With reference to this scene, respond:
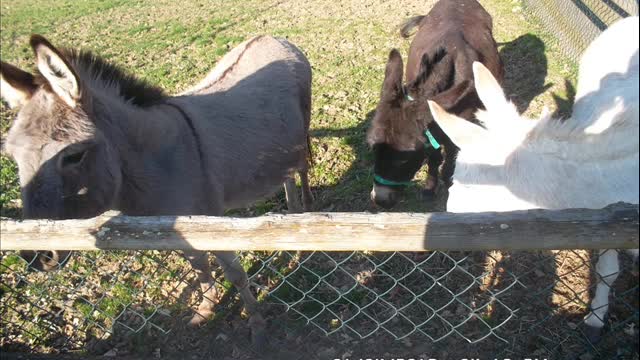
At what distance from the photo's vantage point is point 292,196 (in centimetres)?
400

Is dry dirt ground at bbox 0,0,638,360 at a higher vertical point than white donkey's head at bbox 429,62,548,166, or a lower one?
lower

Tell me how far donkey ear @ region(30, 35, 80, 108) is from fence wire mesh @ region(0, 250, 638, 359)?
3.67 ft

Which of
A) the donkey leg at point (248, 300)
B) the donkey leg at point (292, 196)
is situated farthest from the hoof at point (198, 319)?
the donkey leg at point (292, 196)

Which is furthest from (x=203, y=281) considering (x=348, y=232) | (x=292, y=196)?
(x=348, y=232)

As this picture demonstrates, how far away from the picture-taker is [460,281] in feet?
10.5

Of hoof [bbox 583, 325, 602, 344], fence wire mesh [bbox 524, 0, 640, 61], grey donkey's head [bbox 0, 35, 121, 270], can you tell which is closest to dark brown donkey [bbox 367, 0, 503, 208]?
hoof [bbox 583, 325, 602, 344]

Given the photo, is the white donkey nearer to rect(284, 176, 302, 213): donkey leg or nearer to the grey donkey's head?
the grey donkey's head

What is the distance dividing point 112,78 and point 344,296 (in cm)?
213

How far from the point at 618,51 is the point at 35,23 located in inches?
484

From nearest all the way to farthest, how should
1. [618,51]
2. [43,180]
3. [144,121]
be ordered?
[43,180] < [144,121] < [618,51]

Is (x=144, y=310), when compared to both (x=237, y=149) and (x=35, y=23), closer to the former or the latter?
(x=237, y=149)

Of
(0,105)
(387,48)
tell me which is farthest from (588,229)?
(0,105)

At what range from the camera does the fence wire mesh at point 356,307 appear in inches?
107

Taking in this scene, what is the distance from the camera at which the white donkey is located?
1.82m
